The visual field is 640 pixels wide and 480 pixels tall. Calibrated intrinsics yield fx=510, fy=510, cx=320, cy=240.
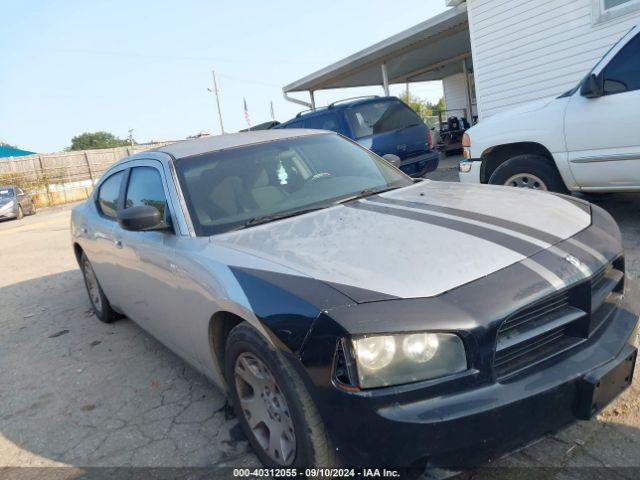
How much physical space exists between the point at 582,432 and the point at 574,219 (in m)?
1.01

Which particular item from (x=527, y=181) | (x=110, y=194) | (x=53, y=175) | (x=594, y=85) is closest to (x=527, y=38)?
(x=527, y=181)

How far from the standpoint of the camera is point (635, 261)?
4.17m

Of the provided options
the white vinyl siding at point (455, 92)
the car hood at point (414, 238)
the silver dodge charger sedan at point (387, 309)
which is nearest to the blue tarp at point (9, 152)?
the white vinyl siding at point (455, 92)

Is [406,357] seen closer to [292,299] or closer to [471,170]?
[292,299]

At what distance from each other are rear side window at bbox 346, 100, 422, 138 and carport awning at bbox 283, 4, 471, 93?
3364 millimetres

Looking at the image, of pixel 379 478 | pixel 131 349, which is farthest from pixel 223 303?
pixel 131 349

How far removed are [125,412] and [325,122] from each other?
282 inches

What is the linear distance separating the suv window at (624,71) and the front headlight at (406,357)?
373 cm

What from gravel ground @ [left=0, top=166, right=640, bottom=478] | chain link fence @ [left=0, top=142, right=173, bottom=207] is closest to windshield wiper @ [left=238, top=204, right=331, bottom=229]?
gravel ground @ [left=0, top=166, right=640, bottom=478]

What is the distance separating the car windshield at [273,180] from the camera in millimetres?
2920

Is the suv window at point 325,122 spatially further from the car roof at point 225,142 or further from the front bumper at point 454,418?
the front bumper at point 454,418

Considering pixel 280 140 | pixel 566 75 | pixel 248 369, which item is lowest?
pixel 248 369

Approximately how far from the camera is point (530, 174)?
17.3 feet

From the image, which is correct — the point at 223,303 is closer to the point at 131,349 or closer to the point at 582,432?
the point at 582,432
